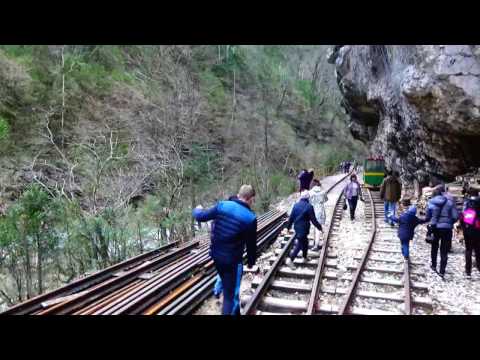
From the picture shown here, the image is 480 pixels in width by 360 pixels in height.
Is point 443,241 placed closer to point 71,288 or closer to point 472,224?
point 472,224

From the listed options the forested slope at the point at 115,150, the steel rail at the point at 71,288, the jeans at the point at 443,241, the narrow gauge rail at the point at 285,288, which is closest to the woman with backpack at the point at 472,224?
the jeans at the point at 443,241

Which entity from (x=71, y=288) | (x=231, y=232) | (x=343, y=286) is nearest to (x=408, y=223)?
(x=343, y=286)

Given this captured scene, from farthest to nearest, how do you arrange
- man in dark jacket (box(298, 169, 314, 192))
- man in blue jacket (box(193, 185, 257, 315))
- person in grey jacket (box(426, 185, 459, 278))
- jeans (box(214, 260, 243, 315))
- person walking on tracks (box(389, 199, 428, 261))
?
man in dark jacket (box(298, 169, 314, 192)), person walking on tracks (box(389, 199, 428, 261)), person in grey jacket (box(426, 185, 459, 278)), jeans (box(214, 260, 243, 315)), man in blue jacket (box(193, 185, 257, 315))

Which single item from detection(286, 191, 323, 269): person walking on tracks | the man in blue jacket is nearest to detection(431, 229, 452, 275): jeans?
detection(286, 191, 323, 269): person walking on tracks

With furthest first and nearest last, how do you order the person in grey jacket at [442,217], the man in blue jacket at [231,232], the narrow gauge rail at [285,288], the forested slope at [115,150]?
the forested slope at [115,150] < the person in grey jacket at [442,217] < the narrow gauge rail at [285,288] < the man in blue jacket at [231,232]

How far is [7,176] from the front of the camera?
12.1m

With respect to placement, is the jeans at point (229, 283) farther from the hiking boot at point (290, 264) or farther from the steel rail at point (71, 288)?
the steel rail at point (71, 288)

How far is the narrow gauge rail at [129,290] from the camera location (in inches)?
184

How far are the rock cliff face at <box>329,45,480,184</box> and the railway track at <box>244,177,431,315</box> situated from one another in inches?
190

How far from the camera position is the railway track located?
181 inches

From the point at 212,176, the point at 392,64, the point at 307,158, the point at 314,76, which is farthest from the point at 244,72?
the point at 392,64

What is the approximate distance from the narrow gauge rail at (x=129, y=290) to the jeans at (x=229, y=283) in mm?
1302

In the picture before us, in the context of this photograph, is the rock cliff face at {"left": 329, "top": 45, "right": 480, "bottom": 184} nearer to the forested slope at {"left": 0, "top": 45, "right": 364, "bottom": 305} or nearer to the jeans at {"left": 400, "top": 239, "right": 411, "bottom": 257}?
the jeans at {"left": 400, "top": 239, "right": 411, "bottom": 257}
